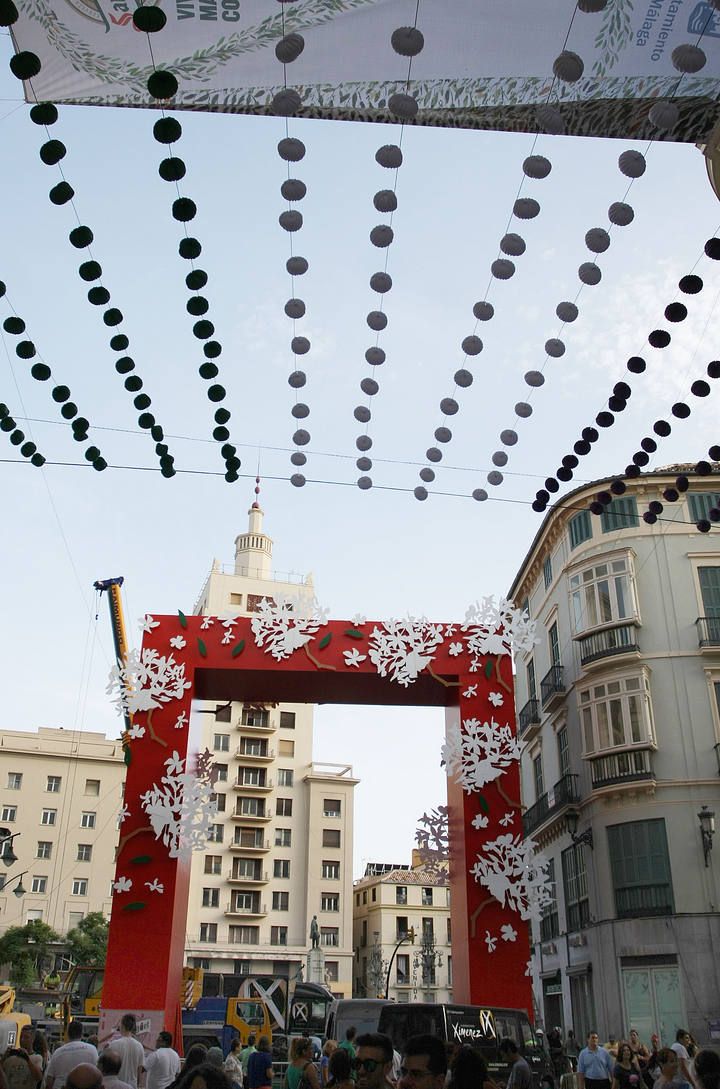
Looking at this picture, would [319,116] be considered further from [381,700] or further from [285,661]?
[381,700]

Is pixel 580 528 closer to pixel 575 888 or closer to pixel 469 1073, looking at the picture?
pixel 575 888

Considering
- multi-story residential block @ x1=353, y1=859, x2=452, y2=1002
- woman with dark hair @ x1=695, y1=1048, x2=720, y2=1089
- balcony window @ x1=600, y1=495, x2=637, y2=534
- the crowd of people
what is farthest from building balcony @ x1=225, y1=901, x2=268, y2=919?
woman with dark hair @ x1=695, y1=1048, x2=720, y2=1089

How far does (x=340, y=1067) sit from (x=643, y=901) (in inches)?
664

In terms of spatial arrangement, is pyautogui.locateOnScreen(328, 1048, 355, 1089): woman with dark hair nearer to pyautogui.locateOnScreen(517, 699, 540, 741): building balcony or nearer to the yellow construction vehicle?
the yellow construction vehicle

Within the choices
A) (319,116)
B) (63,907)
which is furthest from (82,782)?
(319,116)

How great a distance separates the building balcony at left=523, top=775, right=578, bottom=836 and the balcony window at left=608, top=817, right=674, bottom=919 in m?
2.35

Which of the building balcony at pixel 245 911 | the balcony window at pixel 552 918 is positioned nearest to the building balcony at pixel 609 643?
the balcony window at pixel 552 918

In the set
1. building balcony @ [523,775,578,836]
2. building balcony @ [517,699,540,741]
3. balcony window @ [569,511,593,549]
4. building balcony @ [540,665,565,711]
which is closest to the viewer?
building balcony @ [523,775,578,836]

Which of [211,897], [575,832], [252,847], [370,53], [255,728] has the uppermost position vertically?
[255,728]

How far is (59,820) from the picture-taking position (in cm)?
5150

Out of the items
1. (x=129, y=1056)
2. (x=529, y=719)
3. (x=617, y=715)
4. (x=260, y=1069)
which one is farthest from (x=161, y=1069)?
(x=529, y=719)

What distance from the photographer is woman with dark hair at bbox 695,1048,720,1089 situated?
4.89m

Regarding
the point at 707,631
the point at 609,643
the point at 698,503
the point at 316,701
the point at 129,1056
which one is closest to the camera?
the point at 129,1056

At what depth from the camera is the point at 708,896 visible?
66.0 ft
